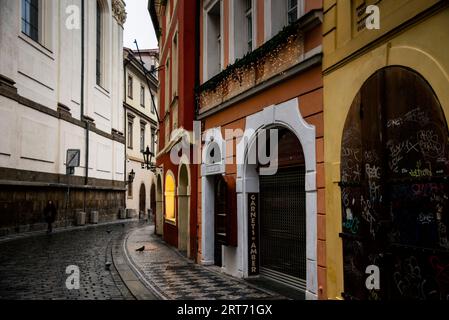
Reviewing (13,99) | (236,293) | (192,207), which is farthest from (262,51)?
(13,99)

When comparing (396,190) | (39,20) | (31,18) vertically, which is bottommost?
(396,190)

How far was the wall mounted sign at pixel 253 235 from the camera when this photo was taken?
999 centimetres

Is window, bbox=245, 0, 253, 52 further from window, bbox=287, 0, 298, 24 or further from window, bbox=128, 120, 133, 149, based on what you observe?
window, bbox=128, 120, 133, 149

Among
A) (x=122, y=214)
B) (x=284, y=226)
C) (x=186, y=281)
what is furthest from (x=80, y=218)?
(x=284, y=226)

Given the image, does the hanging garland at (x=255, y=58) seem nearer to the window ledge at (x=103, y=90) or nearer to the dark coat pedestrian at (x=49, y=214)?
the dark coat pedestrian at (x=49, y=214)

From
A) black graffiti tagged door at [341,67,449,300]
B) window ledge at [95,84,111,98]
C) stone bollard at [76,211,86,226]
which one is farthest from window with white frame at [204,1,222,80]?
window ledge at [95,84,111,98]

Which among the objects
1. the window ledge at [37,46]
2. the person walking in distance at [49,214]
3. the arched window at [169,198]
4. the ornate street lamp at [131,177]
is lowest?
the person walking in distance at [49,214]

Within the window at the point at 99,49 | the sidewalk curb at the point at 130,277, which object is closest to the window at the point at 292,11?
the sidewalk curb at the point at 130,277

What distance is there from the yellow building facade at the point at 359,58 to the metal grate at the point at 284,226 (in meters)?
1.66

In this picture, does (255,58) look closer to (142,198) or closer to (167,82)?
(167,82)

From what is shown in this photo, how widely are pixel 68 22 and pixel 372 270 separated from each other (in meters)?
25.0

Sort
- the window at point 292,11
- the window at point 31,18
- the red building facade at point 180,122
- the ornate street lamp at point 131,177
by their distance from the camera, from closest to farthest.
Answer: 1. the window at point 292,11
2. the red building facade at point 180,122
3. the window at point 31,18
4. the ornate street lamp at point 131,177

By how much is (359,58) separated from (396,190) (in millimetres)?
1855

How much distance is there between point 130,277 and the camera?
10234 mm
